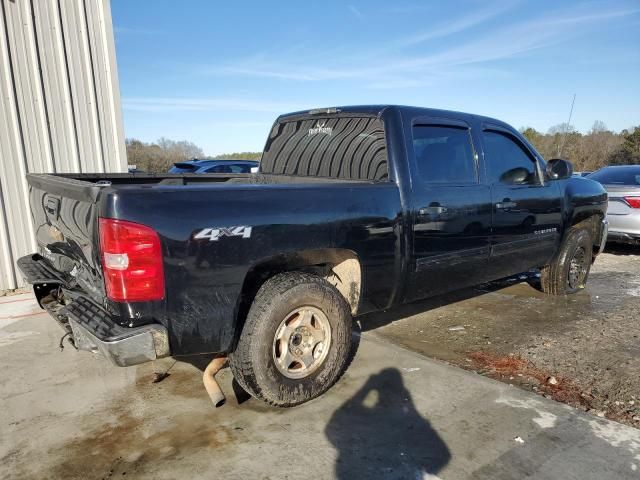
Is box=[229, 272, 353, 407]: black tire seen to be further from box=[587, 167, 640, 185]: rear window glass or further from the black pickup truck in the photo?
box=[587, 167, 640, 185]: rear window glass

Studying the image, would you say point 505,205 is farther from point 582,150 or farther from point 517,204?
point 582,150

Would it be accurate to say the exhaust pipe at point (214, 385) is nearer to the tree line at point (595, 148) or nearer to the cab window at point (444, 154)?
the cab window at point (444, 154)

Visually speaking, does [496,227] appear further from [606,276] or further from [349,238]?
[606,276]

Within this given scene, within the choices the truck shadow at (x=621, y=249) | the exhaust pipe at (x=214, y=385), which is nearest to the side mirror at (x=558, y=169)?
Answer: the exhaust pipe at (x=214, y=385)

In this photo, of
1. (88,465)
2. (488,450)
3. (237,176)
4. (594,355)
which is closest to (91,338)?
(88,465)

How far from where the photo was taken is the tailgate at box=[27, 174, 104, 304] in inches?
95.2

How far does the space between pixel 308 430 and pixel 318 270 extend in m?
1.06

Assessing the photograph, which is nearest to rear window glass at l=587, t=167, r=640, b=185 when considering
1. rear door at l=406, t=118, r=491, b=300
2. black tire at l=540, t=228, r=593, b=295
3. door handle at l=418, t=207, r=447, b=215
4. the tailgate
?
black tire at l=540, t=228, r=593, b=295

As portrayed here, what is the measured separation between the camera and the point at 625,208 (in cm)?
759

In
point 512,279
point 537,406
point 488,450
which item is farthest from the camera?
point 512,279

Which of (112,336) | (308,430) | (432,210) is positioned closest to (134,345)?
(112,336)

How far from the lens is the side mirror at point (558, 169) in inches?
182

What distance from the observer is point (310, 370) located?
3025 mm

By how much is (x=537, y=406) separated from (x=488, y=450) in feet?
2.23
